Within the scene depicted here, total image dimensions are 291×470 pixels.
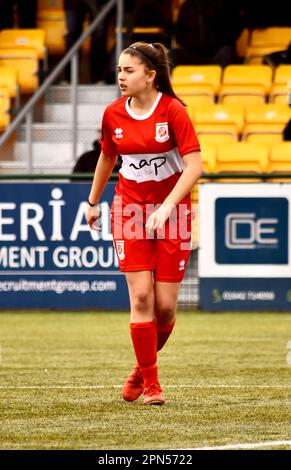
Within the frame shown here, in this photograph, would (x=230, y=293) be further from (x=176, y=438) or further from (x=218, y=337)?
(x=176, y=438)

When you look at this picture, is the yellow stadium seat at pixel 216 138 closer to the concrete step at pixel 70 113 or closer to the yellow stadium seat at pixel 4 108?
the concrete step at pixel 70 113

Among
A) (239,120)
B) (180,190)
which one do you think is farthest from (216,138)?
(180,190)

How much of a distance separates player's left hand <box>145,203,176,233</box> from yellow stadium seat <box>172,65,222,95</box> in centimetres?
1080

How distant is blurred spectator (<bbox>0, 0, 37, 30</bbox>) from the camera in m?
18.8

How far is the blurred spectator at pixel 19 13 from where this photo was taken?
61.6 feet

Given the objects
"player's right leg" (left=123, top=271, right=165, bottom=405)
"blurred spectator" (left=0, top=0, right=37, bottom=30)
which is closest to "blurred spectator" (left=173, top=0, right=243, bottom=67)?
"blurred spectator" (left=0, top=0, right=37, bottom=30)

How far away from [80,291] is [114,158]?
22.1 ft

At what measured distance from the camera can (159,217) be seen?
264 inches

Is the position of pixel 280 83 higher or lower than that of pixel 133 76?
lower

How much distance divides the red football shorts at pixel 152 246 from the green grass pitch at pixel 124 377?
2.52ft

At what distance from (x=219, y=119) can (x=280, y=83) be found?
1.27 metres

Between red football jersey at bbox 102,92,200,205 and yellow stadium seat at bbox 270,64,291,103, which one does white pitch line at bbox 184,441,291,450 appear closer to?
red football jersey at bbox 102,92,200,205

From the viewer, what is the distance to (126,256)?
7.24 m

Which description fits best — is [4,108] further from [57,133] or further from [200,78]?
[200,78]
